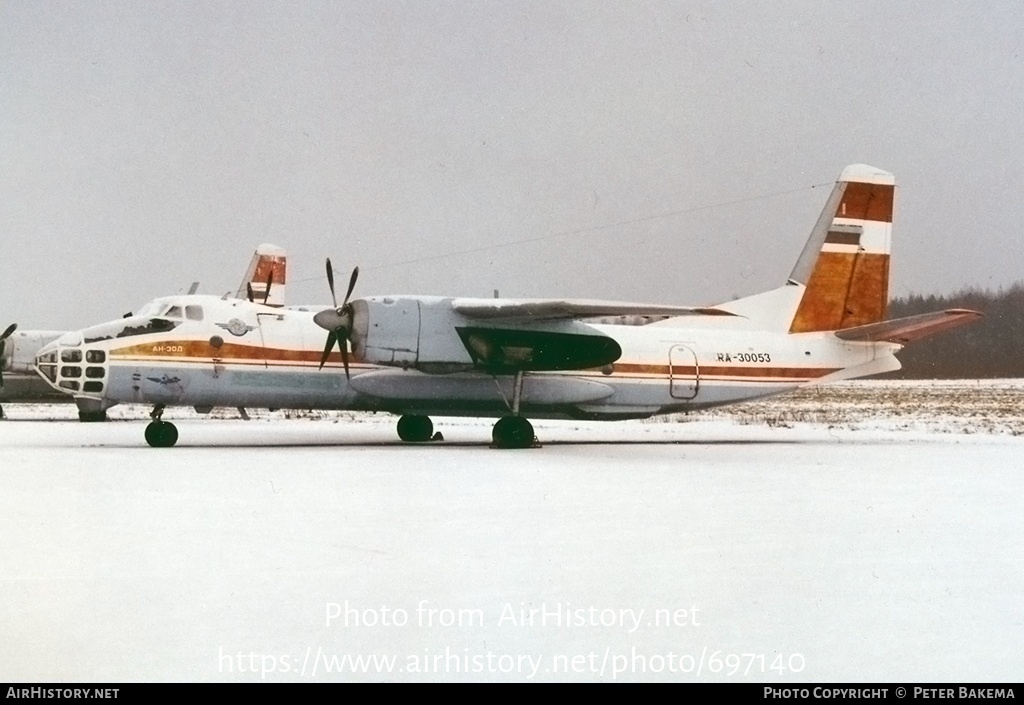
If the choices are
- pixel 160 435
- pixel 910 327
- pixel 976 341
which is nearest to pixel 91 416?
pixel 160 435

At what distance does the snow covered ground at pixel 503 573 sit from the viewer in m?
5.36

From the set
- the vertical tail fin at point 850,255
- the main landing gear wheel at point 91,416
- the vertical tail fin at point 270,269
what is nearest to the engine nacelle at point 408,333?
the vertical tail fin at point 850,255

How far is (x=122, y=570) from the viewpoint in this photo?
Answer: 22.3 ft

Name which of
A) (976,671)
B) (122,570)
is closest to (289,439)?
(122,570)

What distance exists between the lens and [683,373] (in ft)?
70.2

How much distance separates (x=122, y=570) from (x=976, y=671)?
5.56m

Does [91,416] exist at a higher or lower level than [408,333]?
lower

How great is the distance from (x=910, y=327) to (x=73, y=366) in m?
16.9

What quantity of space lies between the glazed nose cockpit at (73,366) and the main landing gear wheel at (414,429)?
6390mm

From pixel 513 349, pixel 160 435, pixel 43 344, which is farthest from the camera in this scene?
pixel 43 344

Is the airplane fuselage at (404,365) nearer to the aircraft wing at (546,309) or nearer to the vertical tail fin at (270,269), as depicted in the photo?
the aircraft wing at (546,309)

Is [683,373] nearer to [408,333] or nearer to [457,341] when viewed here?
[457,341]

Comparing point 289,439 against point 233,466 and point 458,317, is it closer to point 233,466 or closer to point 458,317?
point 458,317

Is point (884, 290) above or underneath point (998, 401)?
above
